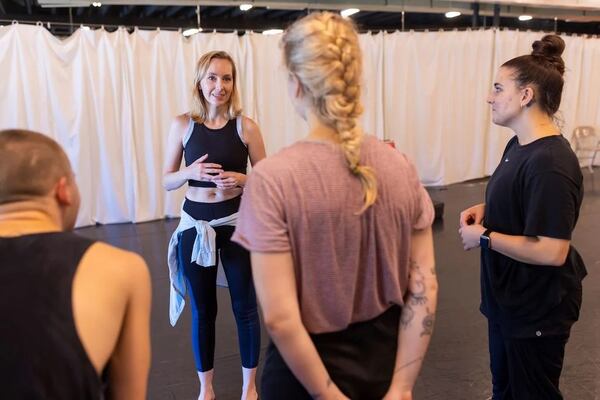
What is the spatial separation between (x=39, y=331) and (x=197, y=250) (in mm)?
1178

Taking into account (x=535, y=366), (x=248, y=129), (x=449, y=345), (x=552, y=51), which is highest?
(x=552, y=51)

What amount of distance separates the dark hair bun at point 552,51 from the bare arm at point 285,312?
3.64 ft

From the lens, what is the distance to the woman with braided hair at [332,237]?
0.92 metres

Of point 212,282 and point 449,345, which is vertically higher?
point 212,282

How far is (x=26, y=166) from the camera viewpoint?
0.85 metres

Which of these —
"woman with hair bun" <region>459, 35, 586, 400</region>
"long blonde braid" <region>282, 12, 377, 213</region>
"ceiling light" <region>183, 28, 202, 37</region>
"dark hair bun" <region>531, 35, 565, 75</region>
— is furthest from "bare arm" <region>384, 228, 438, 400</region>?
"ceiling light" <region>183, 28, 202, 37</region>

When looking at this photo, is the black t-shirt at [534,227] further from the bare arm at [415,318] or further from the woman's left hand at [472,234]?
the bare arm at [415,318]

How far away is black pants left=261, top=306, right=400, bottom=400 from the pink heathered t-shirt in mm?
27

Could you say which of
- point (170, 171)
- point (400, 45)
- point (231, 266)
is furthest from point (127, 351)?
point (400, 45)

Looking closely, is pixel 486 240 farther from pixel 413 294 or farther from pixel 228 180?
pixel 228 180

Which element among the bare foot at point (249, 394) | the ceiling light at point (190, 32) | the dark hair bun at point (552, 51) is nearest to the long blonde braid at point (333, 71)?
the dark hair bun at point (552, 51)

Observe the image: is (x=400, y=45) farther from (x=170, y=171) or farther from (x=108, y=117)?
(x=170, y=171)

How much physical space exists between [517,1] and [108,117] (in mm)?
4916

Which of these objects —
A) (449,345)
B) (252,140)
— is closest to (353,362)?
(252,140)
